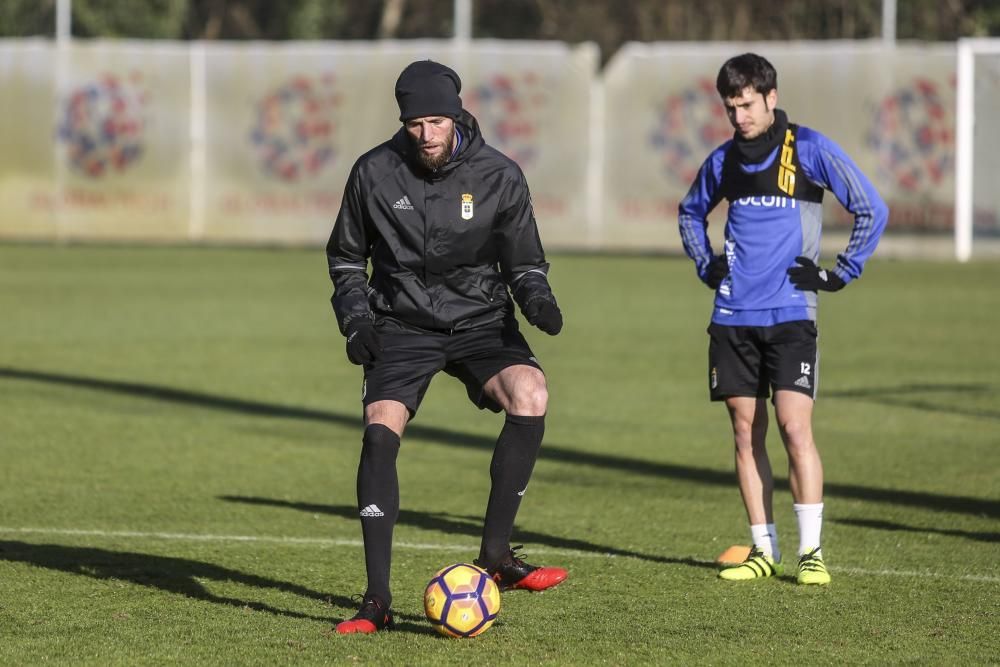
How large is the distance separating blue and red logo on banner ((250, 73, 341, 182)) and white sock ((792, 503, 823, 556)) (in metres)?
27.3

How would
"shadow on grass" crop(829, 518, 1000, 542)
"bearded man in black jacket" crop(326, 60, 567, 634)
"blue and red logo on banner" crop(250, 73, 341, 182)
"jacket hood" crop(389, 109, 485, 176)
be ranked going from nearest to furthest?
"bearded man in black jacket" crop(326, 60, 567, 634) < "jacket hood" crop(389, 109, 485, 176) < "shadow on grass" crop(829, 518, 1000, 542) < "blue and red logo on banner" crop(250, 73, 341, 182)

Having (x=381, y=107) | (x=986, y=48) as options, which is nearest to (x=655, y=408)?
(x=986, y=48)

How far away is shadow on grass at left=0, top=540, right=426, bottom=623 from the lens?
6.91 m

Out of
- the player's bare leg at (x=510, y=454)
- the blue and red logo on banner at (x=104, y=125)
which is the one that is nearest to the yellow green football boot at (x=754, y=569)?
the player's bare leg at (x=510, y=454)

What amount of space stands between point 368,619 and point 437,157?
1.61 metres

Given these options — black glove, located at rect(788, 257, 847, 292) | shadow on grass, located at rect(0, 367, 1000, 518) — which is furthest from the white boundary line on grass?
shadow on grass, located at rect(0, 367, 1000, 518)

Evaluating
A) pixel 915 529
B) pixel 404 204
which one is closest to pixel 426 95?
pixel 404 204

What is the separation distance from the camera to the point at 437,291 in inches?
265

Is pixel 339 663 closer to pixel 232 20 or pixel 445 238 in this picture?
pixel 445 238

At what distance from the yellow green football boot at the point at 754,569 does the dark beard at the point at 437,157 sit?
210 cm

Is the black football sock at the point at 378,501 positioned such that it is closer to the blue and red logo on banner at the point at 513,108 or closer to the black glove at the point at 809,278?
the black glove at the point at 809,278

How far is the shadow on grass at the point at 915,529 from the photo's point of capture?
8.49 metres

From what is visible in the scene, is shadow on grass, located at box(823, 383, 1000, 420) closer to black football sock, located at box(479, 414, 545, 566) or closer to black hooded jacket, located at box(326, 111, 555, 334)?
black football sock, located at box(479, 414, 545, 566)

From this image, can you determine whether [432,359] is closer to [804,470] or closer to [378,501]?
[378,501]
